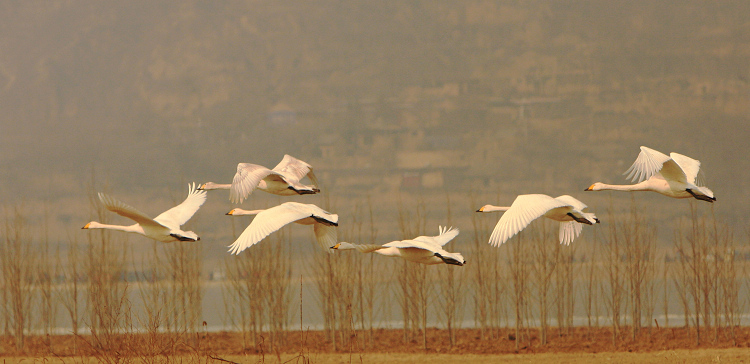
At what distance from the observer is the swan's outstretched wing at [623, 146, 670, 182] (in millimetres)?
8586

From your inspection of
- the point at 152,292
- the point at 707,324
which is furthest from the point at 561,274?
the point at 152,292

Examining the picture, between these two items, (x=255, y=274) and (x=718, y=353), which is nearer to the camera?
(x=718, y=353)

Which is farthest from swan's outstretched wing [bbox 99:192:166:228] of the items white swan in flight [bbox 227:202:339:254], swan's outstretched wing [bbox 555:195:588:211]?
swan's outstretched wing [bbox 555:195:588:211]

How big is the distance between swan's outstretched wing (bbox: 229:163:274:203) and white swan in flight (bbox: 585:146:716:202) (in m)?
4.41

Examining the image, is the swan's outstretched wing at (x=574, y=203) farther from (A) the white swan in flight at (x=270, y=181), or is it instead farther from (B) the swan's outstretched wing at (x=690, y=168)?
(A) the white swan in flight at (x=270, y=181)

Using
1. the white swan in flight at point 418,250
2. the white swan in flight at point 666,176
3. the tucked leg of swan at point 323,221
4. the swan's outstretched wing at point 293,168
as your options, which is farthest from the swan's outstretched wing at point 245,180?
the white swan in flight at point 666,176

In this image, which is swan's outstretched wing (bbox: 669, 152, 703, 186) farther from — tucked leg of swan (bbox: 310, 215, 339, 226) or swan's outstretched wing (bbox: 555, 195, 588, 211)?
tucked leg of swan (bbox: 310, 215, 339, 226)

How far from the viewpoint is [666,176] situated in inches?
384

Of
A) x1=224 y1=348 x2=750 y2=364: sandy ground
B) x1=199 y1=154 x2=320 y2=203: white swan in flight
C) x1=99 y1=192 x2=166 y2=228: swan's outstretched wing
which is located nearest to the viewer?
x1=99 y1=192 x2=166 y2=228: swan's outstretched wing

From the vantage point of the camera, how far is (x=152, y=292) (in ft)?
61.3

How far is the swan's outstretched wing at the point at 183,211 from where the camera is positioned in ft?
33.1

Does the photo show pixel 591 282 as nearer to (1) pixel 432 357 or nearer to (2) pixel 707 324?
(2) pixel 707 324

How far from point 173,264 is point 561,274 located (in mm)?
10014

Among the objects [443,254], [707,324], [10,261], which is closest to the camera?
[443,254]
